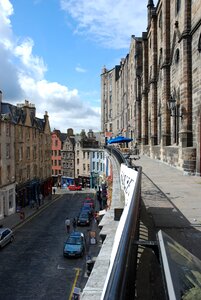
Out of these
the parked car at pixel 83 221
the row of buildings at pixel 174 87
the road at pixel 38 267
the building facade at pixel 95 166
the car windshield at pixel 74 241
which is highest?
the row of buildings at pixel 174 87

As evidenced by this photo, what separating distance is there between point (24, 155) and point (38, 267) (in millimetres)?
26905

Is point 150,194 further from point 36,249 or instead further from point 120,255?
point 36,249

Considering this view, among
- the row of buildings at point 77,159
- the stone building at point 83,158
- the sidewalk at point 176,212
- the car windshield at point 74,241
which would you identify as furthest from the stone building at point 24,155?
the sidewalk at point 176,212

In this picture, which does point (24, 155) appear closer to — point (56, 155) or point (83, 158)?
point (83, 158)

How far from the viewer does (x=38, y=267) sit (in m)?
22.4

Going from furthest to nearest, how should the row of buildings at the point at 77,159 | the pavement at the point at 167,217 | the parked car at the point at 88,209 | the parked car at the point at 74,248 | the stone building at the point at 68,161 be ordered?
the stone building at the point at 68,161, the row of buildings at the point at 77,159, the parked car at the point at 88,209, the parked car at the point at 74,248, the pavement at the point at 167,217

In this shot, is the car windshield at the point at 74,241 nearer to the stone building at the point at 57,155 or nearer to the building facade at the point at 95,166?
the building facade at the point at 95,166

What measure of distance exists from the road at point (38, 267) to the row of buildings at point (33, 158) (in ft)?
28.1

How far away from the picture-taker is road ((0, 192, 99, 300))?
18.6 meters

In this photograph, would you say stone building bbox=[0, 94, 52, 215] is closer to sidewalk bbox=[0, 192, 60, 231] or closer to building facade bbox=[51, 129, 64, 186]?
sidewalk bbox=[0, 192, 60, 231]


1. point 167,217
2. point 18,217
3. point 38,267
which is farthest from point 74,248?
point 167,217

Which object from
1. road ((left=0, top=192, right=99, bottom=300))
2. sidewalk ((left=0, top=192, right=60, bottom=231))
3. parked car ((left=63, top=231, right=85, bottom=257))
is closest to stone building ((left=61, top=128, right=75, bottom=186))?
sidewalk ((left=0, top=192, right=60, bottom=231))

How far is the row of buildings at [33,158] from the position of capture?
1591 inches

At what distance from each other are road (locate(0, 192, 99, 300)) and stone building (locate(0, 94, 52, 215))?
8.54 m
